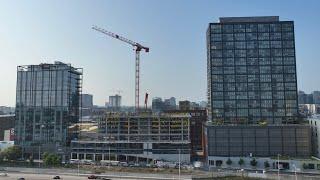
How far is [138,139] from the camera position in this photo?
570 ft

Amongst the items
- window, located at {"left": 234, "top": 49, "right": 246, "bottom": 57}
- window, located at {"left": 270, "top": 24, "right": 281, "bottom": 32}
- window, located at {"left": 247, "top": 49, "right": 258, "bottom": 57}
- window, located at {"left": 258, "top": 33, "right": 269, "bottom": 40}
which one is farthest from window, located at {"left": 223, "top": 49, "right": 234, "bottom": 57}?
window, located at {"left": 270, "top": 24, "right": 281, "bottom": 32}

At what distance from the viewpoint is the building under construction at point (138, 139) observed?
543 ft

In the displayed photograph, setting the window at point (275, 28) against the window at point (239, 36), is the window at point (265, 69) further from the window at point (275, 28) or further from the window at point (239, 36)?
the window at point (275, 28)

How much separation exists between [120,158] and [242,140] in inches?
1934

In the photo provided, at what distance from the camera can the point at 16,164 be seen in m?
143

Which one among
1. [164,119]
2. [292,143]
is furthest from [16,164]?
[292,143]

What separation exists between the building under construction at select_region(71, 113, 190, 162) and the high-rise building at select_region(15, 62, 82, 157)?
12.4 metres

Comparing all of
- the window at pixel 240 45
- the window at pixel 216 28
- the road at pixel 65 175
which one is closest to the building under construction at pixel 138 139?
the window at pixel 240 45

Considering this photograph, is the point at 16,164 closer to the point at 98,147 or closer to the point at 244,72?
the point at 98,147

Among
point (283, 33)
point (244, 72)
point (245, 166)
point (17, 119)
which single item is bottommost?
point (245, 166)

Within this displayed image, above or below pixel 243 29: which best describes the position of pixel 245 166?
below

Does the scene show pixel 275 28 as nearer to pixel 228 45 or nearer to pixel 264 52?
pixel 264 52

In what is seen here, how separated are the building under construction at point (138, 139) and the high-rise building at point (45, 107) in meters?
12.4

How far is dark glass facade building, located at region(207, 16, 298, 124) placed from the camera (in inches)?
6973
